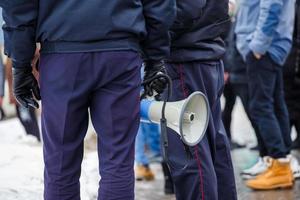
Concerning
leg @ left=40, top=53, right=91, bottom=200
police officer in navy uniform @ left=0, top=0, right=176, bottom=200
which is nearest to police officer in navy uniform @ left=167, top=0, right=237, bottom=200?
police officer in navy uniform @ left=0, top=0, right=176, bottom=200

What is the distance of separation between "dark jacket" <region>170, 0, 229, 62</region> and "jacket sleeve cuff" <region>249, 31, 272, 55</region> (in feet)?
3.65

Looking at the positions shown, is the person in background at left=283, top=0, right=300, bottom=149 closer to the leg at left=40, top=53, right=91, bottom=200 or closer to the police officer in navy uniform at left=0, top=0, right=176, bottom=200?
the police officer in navy uniform at left=0, top=0, right=176, bottom=200

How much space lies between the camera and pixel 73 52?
8.80 feet

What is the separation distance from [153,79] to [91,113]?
0.37m

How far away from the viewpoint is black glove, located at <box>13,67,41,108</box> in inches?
110

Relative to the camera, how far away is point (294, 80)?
236 inches

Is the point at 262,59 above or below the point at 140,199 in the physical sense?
above

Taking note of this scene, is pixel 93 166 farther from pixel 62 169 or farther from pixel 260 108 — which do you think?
pixel 62 169

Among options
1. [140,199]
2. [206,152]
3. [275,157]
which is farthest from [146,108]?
[275,157]

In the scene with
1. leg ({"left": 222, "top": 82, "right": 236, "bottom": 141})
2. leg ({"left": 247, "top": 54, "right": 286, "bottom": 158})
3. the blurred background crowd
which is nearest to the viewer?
leg ({"left": 247, "top": 54, "right": 286, "bottom": 158})

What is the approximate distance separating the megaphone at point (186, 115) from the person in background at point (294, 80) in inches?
107

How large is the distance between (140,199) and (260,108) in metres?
1.22

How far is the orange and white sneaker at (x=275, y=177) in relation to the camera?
474 centimetres

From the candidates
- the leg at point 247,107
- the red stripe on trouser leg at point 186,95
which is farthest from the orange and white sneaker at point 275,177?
the red stripe on trouser leg at point 186,95
